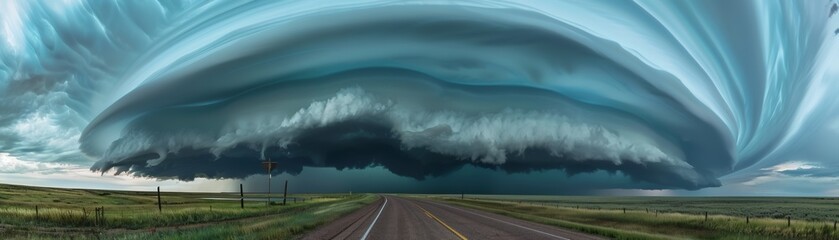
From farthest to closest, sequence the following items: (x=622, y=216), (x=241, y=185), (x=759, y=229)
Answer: (x=241, y=185) < (x=622, y=216) < (x=759, y=229)

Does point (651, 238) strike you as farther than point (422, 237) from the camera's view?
Yes

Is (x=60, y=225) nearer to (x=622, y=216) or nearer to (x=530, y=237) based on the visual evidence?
(x=530, y=237)

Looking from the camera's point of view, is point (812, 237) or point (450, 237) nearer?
point (450, 237)

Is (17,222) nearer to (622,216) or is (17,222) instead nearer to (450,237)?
(450,237)

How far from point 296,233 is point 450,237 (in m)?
6.23

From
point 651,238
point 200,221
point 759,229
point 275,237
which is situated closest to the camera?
point 275,237

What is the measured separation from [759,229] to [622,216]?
1607 centimetres

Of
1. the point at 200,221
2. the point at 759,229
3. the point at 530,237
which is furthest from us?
the point at 200,221

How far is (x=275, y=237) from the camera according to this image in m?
18.7

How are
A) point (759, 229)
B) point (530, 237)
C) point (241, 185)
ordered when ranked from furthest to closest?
1. point (241, 185)
2. point (759, 229)
3. point (530, 237)

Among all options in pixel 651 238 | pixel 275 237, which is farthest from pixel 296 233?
pixel 651 238

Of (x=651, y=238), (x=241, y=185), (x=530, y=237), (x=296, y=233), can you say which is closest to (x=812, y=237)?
(x=651, y=238)

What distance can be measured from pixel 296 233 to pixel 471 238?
23.0 ft

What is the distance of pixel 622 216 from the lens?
4541cm
